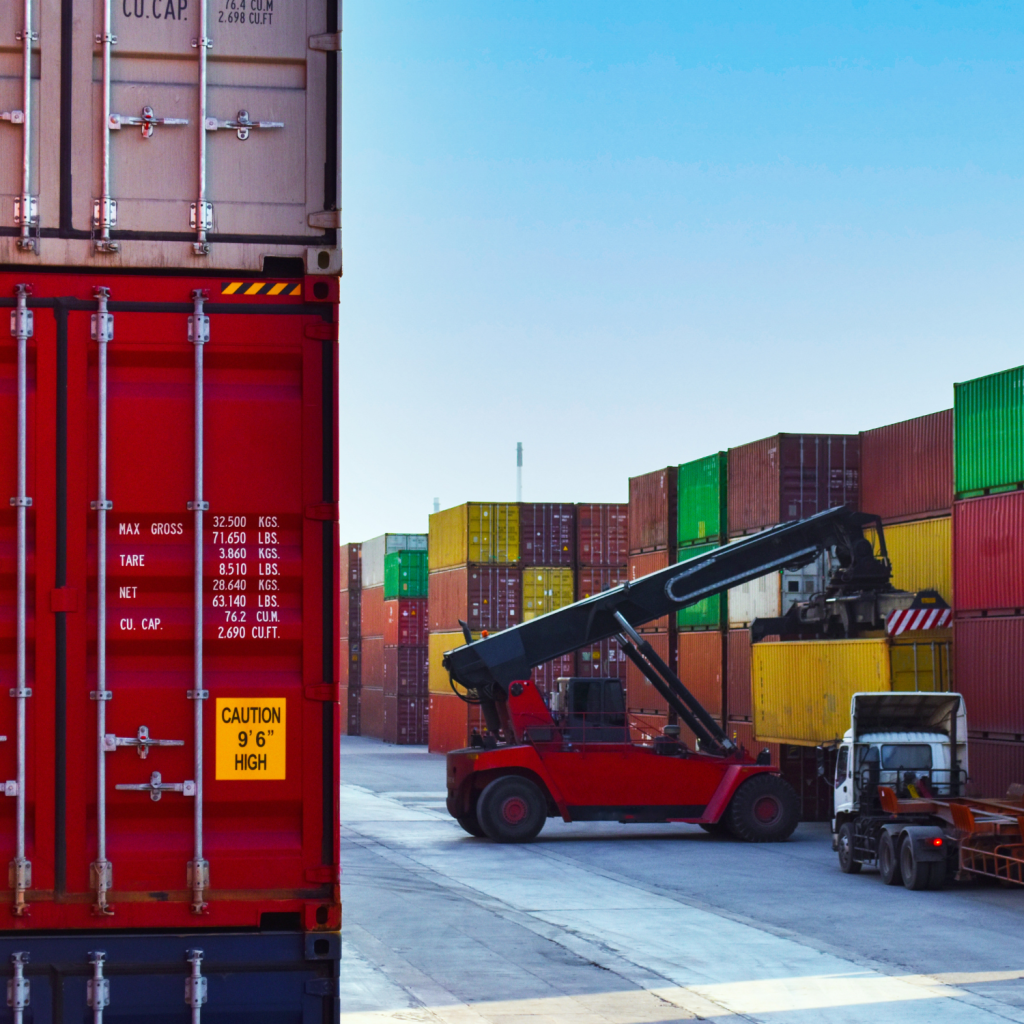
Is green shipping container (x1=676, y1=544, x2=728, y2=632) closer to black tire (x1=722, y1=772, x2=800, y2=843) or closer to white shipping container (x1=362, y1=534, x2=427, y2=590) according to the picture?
black tire (x1=722, y1=772, x2=800, y2=843)

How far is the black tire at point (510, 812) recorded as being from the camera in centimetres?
2414

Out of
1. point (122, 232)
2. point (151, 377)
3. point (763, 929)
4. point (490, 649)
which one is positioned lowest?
point (763, 929)

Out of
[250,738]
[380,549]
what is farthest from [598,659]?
[250,738]

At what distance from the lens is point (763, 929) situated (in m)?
15.7

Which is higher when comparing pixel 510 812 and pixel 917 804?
pixel 917 804

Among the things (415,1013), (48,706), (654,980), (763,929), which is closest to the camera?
(48,706)

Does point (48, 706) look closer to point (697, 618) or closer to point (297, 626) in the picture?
point (297, 626)

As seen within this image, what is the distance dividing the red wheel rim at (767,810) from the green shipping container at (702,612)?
7.33m

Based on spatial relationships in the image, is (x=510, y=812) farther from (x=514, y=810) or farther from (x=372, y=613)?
A: (x=372, y=613)

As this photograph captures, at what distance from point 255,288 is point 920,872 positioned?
46.2ft

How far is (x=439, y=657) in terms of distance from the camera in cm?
5200

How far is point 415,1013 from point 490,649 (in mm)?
13166

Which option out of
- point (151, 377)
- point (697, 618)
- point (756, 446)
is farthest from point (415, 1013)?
point (697, 618)

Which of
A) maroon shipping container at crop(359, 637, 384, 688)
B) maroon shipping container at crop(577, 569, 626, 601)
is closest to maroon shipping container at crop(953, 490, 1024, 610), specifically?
maroon shipping container at crop(577, 569, 626, 601)
